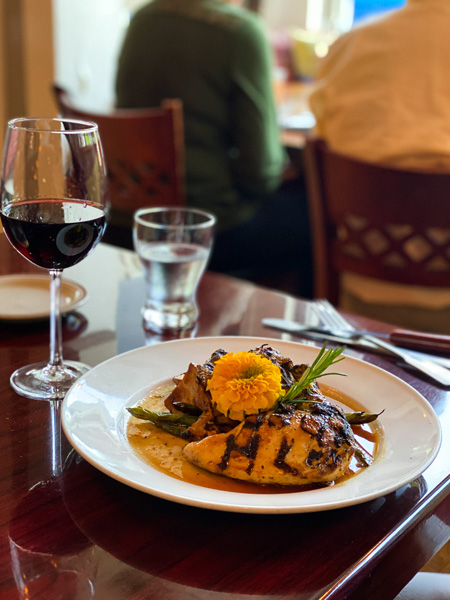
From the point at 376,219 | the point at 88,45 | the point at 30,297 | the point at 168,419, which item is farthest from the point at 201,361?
the point at 88,45

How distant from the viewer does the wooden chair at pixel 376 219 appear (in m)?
1.49

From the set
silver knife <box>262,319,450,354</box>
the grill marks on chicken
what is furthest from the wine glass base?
silver knife <box>262,319,450,354</box>

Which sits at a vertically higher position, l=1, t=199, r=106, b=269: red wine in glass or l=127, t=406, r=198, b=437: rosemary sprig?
l=1, t=199, r=106, b=269: red wine in glass

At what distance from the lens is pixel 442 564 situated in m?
0.82

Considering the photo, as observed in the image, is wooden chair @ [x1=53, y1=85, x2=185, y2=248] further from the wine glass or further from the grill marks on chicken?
the grill marks on chicken

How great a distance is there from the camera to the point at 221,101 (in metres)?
2.43

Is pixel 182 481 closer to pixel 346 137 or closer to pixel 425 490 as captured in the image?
pixel 425 490

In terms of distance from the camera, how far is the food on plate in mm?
563

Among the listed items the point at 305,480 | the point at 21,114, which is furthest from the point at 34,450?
the point at 21,114

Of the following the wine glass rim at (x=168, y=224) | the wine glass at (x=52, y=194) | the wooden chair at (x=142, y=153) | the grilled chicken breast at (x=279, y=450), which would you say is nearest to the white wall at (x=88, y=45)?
the wooden chair at (x=142, y=153)

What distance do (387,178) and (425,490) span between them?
100 centimetres

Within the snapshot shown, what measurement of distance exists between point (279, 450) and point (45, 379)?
32 cm

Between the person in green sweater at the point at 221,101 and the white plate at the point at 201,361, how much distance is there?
5.67 ft

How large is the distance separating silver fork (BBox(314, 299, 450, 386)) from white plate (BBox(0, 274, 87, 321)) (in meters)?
0.35
